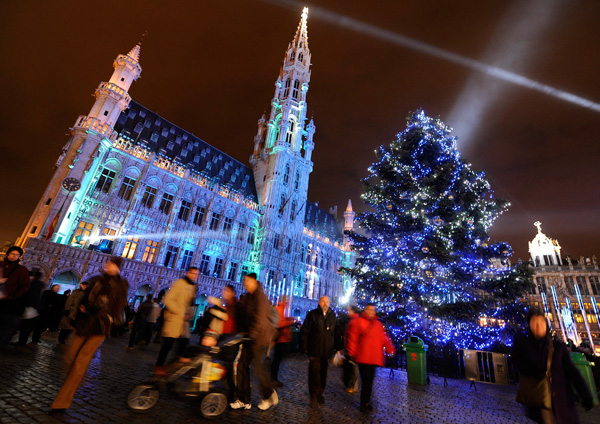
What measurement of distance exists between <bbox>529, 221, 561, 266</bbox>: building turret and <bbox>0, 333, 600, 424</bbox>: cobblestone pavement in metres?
57.3

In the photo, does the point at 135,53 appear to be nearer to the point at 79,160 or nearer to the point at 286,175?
the point at 79,160

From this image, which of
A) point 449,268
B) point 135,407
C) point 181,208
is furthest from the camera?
point 181,208

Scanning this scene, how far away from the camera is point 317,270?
138ft

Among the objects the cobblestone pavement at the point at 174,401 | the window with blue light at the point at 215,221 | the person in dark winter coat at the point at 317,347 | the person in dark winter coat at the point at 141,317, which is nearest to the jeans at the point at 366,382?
the cobblestone pavement at the point at 174,401

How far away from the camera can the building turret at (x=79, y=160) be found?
794 inches

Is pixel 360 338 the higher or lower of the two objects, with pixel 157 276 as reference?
lower

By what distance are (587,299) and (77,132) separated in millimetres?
68745

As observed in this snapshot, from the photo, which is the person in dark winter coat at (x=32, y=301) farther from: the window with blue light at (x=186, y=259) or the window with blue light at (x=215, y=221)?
the window with blue light at (x=215, y=221)

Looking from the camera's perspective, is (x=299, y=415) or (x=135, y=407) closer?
(x=135, y=407)

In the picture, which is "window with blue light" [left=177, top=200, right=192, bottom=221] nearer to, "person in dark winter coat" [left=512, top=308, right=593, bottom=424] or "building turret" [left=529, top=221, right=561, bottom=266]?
"person in dark winter coat" [left=512, top=308, right=593, bottom=424]

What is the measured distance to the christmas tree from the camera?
11.2 m

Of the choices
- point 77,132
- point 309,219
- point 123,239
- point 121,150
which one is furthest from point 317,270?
point 77,132

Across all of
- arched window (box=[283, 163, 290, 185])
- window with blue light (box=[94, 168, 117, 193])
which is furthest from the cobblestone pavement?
arched window (box=[283, 163, 290, 185])

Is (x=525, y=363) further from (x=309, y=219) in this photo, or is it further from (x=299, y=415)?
(x=309, y=219)
